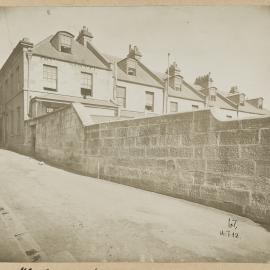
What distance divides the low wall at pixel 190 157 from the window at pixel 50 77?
259 cm

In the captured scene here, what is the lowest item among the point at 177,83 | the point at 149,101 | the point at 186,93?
the point at 149,101

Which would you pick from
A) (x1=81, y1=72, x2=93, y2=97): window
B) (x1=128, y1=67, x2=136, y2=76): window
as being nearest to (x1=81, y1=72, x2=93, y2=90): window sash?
(x1=81, y1=72, x2=93, y2=97): window

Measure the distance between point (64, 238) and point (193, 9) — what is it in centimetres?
338

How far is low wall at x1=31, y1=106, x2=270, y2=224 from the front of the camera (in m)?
3.31

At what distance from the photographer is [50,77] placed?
8.59 meters

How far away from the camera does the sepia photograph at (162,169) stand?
9.62 ft

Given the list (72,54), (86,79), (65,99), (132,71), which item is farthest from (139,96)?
(65,99)

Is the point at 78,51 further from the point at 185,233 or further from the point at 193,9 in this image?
the point at 185,233

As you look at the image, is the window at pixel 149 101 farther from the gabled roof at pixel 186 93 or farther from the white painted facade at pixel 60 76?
the white painted facade at pixel 60 76

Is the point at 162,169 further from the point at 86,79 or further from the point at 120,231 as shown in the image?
the point at 86,79

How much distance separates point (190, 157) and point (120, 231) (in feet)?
A: 5.19

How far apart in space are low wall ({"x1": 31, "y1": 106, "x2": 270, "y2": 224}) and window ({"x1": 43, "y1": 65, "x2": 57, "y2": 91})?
2.59 meters

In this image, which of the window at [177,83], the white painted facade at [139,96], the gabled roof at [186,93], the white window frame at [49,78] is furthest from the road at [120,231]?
the gabled roof at [186,93]
